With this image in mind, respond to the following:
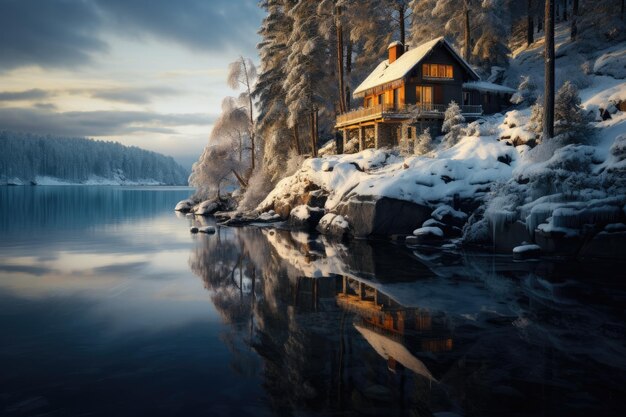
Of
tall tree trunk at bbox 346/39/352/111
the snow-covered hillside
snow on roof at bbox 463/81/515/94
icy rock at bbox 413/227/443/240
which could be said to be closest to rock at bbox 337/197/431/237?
the snow-covered hillside

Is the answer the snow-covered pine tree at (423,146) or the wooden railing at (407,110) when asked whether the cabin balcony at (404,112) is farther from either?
the snow-covered pine tree at (423,146)

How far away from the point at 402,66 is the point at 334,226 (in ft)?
52.5

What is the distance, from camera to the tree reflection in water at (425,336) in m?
7.74

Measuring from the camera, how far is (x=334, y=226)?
103 ft

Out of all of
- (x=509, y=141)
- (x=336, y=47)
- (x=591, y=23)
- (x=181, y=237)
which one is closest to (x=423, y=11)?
(x=336, y=47)

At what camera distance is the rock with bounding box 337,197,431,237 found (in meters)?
28.3

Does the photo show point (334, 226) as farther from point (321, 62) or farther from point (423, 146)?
point (321, 62)

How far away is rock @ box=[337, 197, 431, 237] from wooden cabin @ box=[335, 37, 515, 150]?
10.5m

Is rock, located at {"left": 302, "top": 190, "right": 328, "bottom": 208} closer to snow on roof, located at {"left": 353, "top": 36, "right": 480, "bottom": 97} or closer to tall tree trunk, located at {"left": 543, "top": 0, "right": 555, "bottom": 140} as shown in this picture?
snow on roof, located at {"left": 353, "top": 36, "right": 480, "bottom": 97}

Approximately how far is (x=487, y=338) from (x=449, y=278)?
6.85m

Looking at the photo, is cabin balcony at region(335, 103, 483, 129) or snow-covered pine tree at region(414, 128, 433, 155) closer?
snow-covered pine tree at region(414, 128, 433, 155)

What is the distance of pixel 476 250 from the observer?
24.2m

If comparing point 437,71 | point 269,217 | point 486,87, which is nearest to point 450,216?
point 437,71

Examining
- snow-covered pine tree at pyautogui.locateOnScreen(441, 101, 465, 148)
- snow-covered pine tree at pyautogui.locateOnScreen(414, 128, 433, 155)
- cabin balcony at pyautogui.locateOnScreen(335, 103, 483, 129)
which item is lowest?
snow-covered pine tree at pyautogui.locateOnScreen(414, 128, 433, 155)
